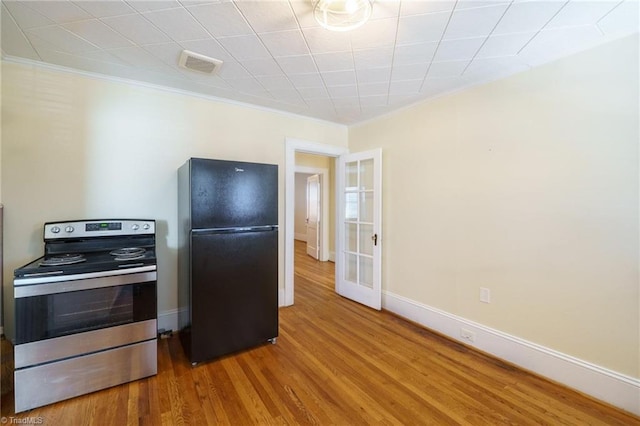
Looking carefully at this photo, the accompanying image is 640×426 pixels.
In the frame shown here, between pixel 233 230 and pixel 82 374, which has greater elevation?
pixel 233 230

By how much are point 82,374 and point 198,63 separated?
2448mm

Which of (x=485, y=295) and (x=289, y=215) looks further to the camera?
(x=289, y=215)

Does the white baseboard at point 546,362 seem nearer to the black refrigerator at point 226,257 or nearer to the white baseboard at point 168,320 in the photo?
the black refrigerator at point 226,257

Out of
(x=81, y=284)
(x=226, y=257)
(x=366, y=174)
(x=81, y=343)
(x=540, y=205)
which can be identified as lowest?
(x=81, y=343)

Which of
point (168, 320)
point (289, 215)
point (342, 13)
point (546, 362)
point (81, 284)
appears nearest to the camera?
point (342, 13)

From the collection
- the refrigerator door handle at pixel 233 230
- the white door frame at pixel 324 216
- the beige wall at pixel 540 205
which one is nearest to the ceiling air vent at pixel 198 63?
the refrigerator door handle at pixel 233 230

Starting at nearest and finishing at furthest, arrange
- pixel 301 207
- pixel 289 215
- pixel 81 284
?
pixel 81 284 → pixel 289 215 → pixel 301 207

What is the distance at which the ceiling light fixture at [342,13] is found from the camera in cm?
148

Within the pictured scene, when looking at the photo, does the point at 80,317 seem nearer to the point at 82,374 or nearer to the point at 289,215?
the point at 82,374

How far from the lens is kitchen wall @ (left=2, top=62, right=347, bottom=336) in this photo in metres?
2.12

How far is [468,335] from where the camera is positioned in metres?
2.55

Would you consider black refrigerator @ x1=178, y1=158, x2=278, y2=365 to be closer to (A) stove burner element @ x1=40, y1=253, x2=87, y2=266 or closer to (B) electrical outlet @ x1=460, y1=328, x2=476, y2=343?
(A) stove burner element @ x1=40, y1=253, x2=87, y2=266

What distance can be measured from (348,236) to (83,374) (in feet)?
9.83

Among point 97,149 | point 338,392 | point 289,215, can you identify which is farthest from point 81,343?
point 289,215
